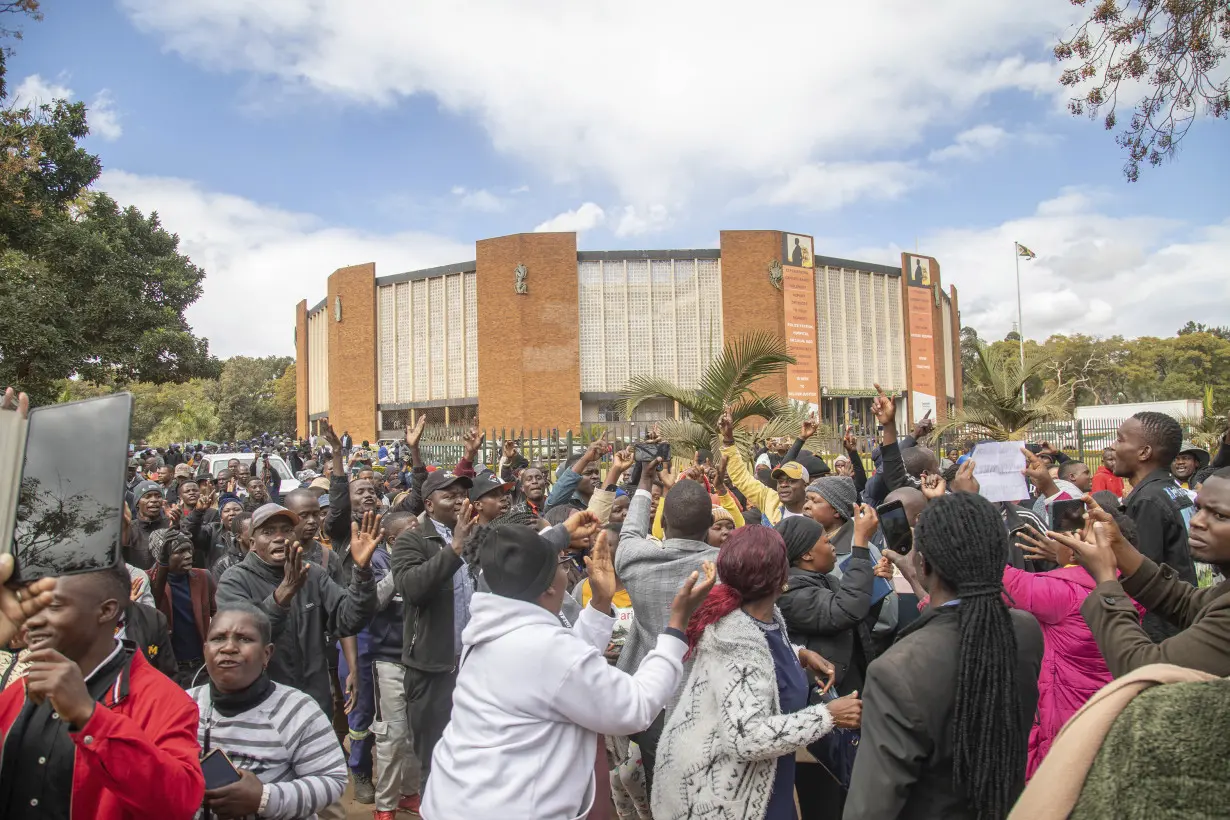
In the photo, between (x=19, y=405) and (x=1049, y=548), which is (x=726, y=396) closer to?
(x=1049, y=548)

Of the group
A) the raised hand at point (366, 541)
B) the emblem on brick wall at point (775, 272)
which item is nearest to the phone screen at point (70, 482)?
the raised hand at point (366, 541)

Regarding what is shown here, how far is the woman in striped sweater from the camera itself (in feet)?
9.28

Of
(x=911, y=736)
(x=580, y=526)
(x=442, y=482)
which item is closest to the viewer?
(x=911, y=736)

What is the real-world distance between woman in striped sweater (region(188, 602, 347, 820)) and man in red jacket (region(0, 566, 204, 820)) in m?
0.41

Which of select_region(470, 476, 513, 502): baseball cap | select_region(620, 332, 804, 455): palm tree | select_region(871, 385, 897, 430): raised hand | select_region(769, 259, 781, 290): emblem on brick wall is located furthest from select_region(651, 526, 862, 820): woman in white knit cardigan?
select_region(769, 259, 781, 290): emblem on brick wall

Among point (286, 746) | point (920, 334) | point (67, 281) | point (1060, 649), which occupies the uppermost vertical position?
point (920, 334)

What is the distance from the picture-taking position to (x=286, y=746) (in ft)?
9.46

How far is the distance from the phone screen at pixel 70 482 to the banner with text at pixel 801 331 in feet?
113

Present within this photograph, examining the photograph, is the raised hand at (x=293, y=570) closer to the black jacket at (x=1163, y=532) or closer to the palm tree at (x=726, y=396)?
the black jacket at (x=1163, y=532)

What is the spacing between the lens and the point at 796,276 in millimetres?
36250

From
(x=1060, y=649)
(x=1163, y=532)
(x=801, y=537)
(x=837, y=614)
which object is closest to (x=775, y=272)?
(x=1163, y=532)

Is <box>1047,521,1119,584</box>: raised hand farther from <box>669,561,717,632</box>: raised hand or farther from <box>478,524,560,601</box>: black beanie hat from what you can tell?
<box>478,524,560,601</box>: black beanie hat

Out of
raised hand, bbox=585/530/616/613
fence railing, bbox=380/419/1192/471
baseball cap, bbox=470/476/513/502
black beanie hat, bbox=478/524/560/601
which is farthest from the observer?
fence railing, bbox=380/419/1192/471

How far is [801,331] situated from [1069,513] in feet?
108
